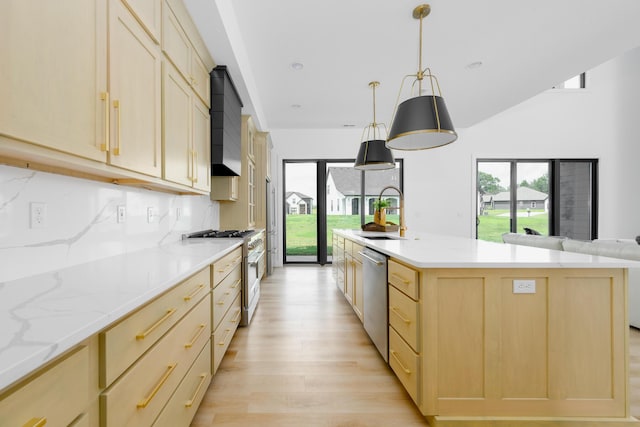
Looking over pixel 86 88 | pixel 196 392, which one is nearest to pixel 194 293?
pixel 196 392

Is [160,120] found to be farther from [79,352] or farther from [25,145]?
[79,352]

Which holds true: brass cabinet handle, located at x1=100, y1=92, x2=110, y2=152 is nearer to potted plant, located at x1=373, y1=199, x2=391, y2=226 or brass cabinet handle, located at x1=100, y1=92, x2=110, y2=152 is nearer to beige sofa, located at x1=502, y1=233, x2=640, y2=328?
potted plant, located at x1=373, y1=199, x2=391, y2=226

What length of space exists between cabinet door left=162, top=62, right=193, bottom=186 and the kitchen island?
66.1 inches

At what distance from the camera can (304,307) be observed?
3.20 meters

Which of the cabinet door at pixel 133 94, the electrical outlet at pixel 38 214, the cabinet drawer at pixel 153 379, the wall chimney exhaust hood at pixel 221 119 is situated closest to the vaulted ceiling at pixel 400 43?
the wall chimney exhaust hood at pixel 221 119

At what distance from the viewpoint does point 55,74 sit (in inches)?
35.3

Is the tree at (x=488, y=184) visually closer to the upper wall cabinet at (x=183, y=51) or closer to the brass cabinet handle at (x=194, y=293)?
the upper wall cabinet at (x=183, y=51)

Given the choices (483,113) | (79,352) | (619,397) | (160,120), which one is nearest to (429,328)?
(619,397)

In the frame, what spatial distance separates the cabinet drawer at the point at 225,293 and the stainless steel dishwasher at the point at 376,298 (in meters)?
1.13

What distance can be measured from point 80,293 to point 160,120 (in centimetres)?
117

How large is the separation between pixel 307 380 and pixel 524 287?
1.43 metres

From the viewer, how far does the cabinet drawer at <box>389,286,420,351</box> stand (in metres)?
1.46

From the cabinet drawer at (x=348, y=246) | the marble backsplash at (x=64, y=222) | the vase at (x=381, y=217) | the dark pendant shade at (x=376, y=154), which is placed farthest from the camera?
the vase at (x=381, y=217)

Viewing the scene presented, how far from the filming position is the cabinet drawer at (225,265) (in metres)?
1.72
